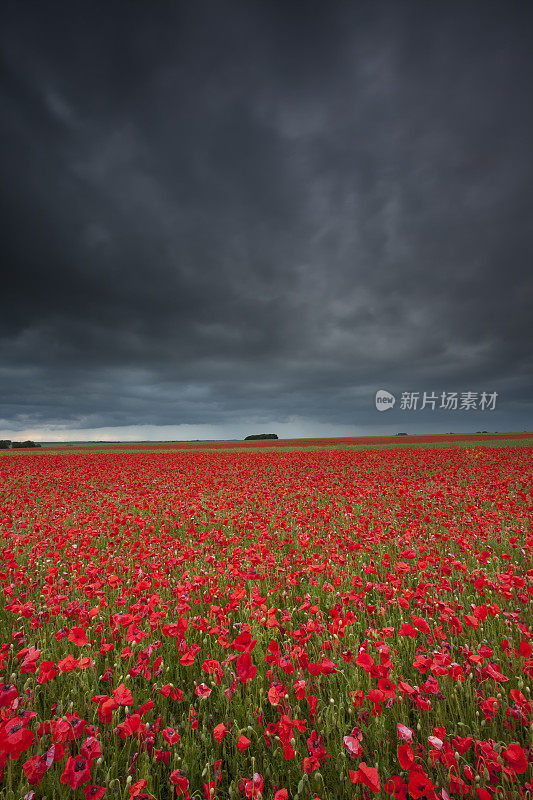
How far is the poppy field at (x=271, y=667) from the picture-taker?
77.9 inches

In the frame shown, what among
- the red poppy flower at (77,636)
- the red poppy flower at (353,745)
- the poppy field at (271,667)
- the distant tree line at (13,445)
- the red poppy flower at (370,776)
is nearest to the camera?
the red poppy flower at (370,776)

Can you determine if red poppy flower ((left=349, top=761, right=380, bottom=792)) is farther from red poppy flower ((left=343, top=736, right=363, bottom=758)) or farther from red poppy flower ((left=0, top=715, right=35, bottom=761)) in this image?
red poppy flower ((left=0, top=715, right=35, bottom=761))

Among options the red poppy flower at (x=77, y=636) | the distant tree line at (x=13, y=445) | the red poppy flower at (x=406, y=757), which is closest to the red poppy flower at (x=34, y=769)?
the red poppy flower at (x=77, y=636)

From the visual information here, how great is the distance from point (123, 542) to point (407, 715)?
5.51 m

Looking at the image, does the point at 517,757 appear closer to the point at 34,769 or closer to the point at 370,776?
the point at 370,776

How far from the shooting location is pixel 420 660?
255 centimetres

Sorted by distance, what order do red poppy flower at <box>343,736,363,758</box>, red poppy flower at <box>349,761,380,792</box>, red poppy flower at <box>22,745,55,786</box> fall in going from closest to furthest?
red poppy flower at <box>349,761,380,792</box> → red poppy flower at <box>22,745,55,786</box> → red poppy flower at <box>343,736,363,758</box>

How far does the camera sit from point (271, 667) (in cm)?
284

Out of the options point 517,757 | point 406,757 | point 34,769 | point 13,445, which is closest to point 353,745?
point 406,757

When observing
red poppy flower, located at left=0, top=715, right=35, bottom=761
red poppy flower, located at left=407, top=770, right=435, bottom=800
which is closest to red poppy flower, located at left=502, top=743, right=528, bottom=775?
red poppy flower, located at left=407, top=770, right=435, bottom=800

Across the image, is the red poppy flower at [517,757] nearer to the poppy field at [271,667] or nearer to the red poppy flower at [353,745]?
the poppy field at [271,667]

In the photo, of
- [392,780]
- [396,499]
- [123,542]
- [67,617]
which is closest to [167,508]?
[123,542]

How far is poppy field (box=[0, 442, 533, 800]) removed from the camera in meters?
1.98

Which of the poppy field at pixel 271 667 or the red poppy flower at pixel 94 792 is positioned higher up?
the red poppy flower at pixel 94 792
